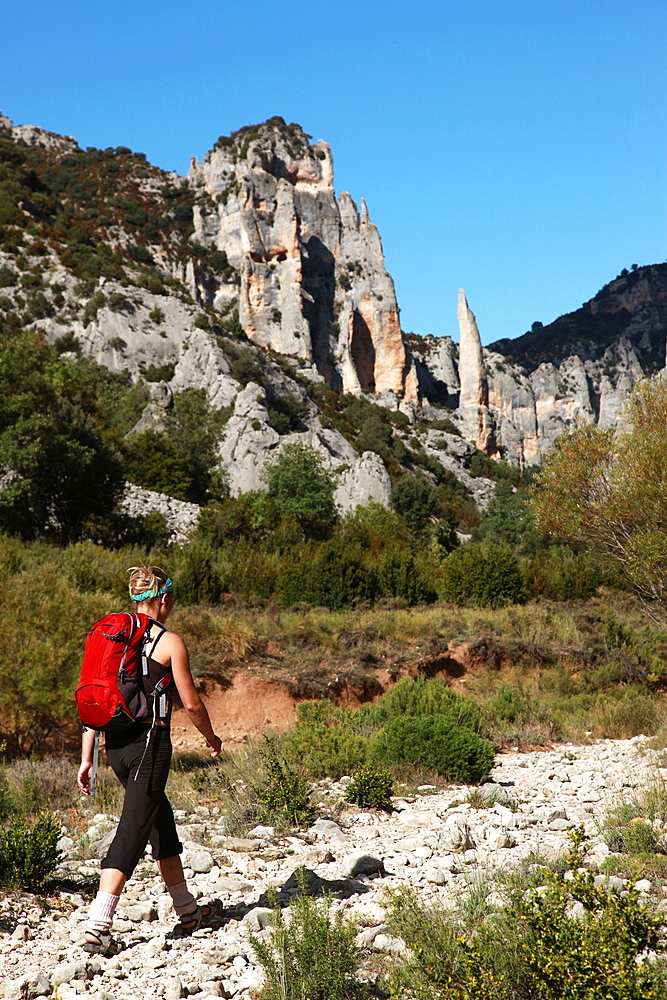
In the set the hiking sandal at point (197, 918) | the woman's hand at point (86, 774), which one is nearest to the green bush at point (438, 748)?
the hiking sandal at point (197, 918)

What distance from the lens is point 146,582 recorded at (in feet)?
12.4

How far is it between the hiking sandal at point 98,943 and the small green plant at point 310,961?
31.7 inches

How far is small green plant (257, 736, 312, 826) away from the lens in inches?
225

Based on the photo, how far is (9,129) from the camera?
93062 millimetres

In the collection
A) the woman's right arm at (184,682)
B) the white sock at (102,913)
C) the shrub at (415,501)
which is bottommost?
the white sock at (102,913)

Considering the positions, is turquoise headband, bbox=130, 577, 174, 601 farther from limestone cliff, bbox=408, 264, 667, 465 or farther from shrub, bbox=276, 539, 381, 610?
limestone cliff, bbox=408, 264, 667, 465

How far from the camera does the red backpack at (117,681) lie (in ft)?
11.2

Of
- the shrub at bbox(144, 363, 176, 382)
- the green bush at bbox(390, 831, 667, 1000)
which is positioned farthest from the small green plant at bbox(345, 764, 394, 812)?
the shrub at bbox(144, 363, 176, 382)

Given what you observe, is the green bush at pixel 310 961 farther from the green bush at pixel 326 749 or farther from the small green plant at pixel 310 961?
the green bush at pixel 326 749

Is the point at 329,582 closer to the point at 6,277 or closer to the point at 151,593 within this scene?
the point at 151,593

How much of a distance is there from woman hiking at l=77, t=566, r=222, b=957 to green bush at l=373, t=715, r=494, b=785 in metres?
4.06

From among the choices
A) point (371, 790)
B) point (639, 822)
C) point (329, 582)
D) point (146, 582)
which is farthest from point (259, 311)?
point (146, 582)

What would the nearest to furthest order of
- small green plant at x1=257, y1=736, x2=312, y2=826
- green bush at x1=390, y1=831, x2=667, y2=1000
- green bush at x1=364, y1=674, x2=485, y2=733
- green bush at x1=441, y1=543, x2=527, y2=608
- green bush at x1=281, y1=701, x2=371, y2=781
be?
green bush at x1=390, y1=831, x2=667, y2=1000 < small green plant at x1=257, y1=736, x2=312, y2=826 < green bush at x1=281, y1=701, x2=371, y2=781 < green bush at x1=364, y1=674, x2=485, y2=733 < green bush at x1=441, y1=543, x2=527, y2=608

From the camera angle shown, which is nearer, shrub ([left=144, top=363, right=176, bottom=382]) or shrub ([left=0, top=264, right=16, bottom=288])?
shrub ([left=144, top=363, right=176, bottom=382])
